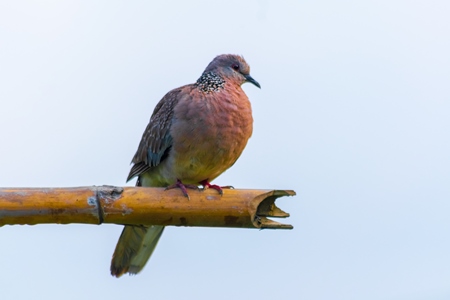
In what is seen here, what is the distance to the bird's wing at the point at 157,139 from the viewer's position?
536cm

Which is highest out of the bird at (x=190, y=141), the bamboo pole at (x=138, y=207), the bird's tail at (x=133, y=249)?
the bird at (x=190, y=141)

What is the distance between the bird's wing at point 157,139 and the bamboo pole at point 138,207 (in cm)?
109

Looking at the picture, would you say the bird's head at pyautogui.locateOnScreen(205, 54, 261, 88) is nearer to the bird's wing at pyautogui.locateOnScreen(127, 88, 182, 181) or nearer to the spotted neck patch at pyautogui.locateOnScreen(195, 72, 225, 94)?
the spotted neck patch at pyautogui.locateOnScreen(195, 72, 225, 94)

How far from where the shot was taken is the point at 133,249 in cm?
529

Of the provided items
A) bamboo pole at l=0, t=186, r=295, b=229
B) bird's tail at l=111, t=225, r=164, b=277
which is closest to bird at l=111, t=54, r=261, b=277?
bird's tail at l=111, t=225, r=164, b=277

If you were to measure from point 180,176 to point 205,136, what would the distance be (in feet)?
1.01

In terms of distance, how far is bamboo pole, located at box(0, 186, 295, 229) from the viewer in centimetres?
381

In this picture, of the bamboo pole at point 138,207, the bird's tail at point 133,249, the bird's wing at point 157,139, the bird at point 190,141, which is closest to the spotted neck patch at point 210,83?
the bird at point 190,141

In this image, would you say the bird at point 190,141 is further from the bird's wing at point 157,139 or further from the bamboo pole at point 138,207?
the bamboo pole at point 138,207

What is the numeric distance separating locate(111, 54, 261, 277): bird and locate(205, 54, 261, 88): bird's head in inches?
3.8

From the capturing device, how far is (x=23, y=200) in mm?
3795

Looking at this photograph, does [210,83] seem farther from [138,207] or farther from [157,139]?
[138,207]

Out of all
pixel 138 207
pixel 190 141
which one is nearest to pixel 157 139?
pixel 190 141

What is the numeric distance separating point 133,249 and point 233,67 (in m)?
1.29
